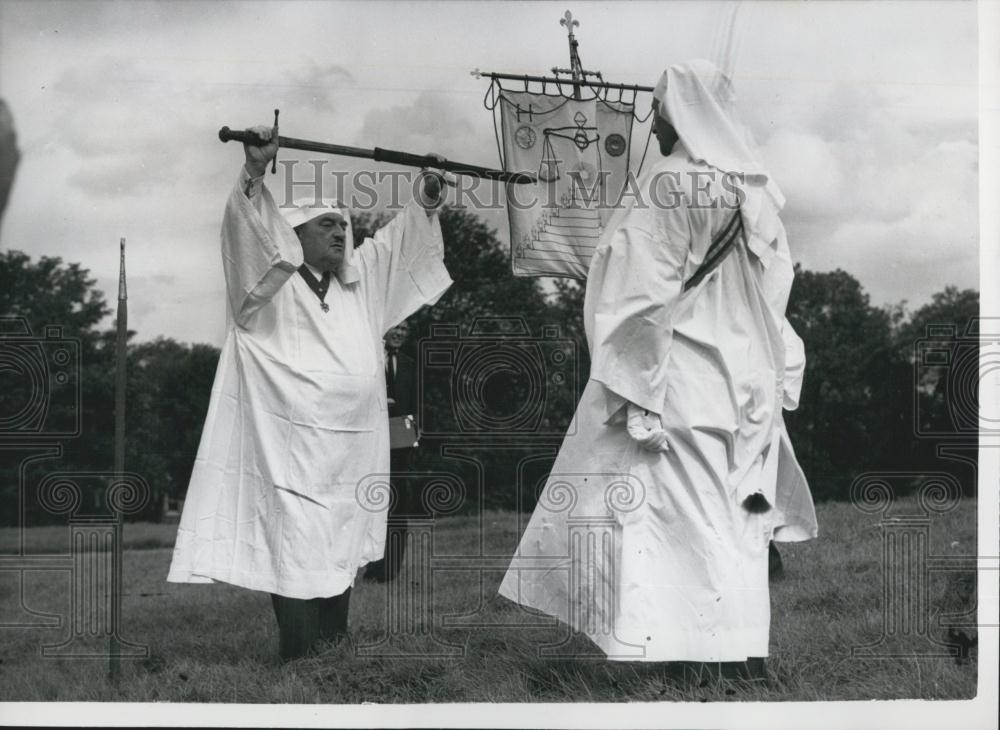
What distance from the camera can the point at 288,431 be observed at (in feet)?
20.8

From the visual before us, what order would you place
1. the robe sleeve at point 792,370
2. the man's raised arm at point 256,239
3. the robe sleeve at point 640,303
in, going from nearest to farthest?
the robe sleeve at point 640,303, the man's raised arm at point 256,239, the robe sleeve at point 792,370

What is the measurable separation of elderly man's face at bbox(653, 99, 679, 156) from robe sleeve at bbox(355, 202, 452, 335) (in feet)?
4.68

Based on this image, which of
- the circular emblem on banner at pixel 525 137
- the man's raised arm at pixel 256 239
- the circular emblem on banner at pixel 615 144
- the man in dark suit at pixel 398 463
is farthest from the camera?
the circular emblem on banner at pixel 615 144

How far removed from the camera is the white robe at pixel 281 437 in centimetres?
620

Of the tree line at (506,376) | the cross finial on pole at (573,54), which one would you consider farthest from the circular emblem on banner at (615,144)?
the tree line at (506,376)

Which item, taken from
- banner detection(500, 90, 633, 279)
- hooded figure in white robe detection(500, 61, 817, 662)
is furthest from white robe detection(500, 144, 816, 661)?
banner detection(500, 90, 633, 279)

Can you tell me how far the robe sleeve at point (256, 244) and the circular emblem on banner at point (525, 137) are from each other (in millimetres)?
1796

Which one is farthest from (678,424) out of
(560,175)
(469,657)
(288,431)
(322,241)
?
(560,175)

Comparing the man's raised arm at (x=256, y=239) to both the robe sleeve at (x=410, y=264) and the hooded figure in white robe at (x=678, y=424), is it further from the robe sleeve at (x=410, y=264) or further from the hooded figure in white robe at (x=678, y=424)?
the hooded figure in white robe at (x=678, y=424)

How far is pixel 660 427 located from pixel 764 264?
0.97m

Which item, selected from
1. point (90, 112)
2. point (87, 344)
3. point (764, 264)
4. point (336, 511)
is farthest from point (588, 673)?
point (87, 344)

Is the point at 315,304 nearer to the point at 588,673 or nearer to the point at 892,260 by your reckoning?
the point at 588,673

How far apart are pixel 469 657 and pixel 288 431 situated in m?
1.31

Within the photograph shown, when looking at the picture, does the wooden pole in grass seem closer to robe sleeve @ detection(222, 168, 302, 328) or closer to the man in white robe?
the man in white robe
